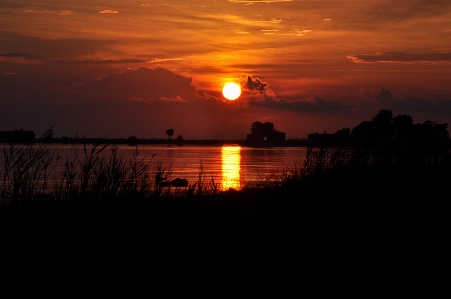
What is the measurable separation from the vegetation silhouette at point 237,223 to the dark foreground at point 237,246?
0.03 m

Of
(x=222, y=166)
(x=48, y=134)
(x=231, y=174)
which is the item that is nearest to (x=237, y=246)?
(x=48, y=134)

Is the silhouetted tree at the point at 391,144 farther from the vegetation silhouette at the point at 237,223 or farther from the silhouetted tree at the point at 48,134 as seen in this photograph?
the silhouetted tree at the point at 48,134

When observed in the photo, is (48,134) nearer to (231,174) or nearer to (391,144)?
(391,144)

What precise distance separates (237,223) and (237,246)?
6.28 feet

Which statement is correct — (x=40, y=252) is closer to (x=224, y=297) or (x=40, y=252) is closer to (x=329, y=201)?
(x=224, y=297)

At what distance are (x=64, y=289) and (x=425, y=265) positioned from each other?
648 cm

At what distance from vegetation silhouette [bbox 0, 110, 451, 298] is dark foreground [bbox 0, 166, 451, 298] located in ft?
0.10

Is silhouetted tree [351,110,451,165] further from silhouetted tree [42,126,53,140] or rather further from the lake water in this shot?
silhouetted tree [42,126,53,140]

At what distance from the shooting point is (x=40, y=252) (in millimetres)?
9328

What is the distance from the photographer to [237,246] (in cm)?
1016

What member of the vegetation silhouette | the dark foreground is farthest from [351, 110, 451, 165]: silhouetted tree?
the dark foreground

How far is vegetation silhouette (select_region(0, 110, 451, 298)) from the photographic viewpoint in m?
9.32

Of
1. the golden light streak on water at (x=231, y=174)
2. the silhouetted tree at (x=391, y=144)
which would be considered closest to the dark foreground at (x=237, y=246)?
the silhouetted tree at (x=391, y=144)

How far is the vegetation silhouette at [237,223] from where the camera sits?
932 centimetres
